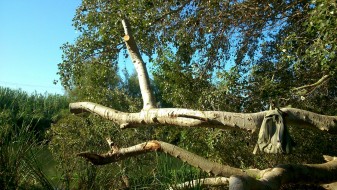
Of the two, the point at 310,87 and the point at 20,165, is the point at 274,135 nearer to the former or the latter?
the point at 20,165

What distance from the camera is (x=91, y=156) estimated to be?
4.62 m

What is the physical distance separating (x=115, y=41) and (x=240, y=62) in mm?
2434

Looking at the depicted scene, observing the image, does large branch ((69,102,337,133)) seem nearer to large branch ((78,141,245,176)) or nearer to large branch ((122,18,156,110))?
large branch ((122,18,156,110))

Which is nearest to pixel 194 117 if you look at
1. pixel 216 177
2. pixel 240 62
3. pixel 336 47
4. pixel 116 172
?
pixel 216 177

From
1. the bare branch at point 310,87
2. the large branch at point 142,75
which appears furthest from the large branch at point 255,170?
the bare branch at point 310,87

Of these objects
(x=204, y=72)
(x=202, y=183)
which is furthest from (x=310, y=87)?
(x=202, y=183)

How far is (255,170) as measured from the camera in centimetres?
464

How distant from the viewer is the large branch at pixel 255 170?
424cm

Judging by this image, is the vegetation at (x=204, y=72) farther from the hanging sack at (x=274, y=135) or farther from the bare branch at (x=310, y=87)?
the hanging sack at (x=274, y=135)

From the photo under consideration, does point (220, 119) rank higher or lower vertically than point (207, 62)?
lower

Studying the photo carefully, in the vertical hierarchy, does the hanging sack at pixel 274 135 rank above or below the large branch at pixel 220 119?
below

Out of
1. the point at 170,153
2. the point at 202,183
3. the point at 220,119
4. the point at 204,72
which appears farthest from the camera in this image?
the point at 204,72

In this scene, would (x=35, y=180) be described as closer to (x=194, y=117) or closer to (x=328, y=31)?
(x=194, y=117)

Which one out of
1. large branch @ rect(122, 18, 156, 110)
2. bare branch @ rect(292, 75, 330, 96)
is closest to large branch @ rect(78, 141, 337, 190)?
large branch @ rect(122, 18, 156, 110)
